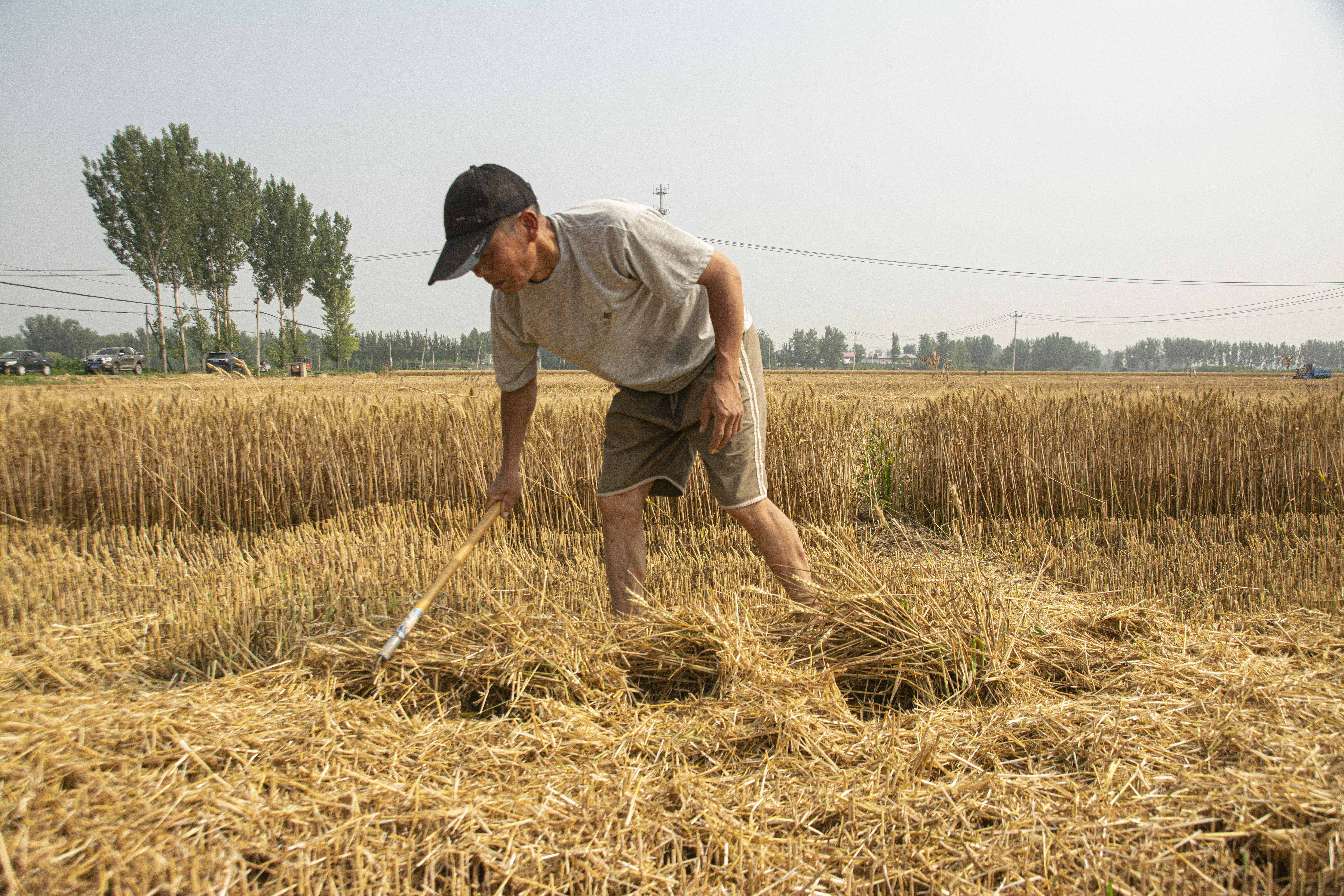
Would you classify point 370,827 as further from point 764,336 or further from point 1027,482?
point 764,336

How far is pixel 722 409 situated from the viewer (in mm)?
2084

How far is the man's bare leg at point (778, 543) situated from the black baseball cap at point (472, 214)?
1.16 m

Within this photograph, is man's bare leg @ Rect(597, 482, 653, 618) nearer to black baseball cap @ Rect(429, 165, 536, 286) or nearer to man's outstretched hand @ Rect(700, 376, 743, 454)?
man's outstretched hand @ Rect(700, 376, 743, 454)

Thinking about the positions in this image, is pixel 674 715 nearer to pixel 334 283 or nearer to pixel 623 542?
pixel 623 542

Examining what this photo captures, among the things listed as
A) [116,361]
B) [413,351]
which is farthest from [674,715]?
[413,351]

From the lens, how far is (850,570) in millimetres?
2357

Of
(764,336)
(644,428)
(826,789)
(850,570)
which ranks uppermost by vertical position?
(764,336)

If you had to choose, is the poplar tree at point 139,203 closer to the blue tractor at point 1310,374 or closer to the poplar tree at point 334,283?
the poplar tree at point 334,283

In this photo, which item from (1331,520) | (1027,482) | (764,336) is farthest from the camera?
(764,336)

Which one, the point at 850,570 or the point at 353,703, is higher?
the point at 850,570

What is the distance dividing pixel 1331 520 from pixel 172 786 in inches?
237

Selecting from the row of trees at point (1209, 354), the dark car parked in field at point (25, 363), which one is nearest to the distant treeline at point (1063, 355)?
the row of trees at point (1209, 354)

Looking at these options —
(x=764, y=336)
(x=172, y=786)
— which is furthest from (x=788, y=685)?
(x=764, y=336)

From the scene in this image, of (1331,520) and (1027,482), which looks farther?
(1027,482)
